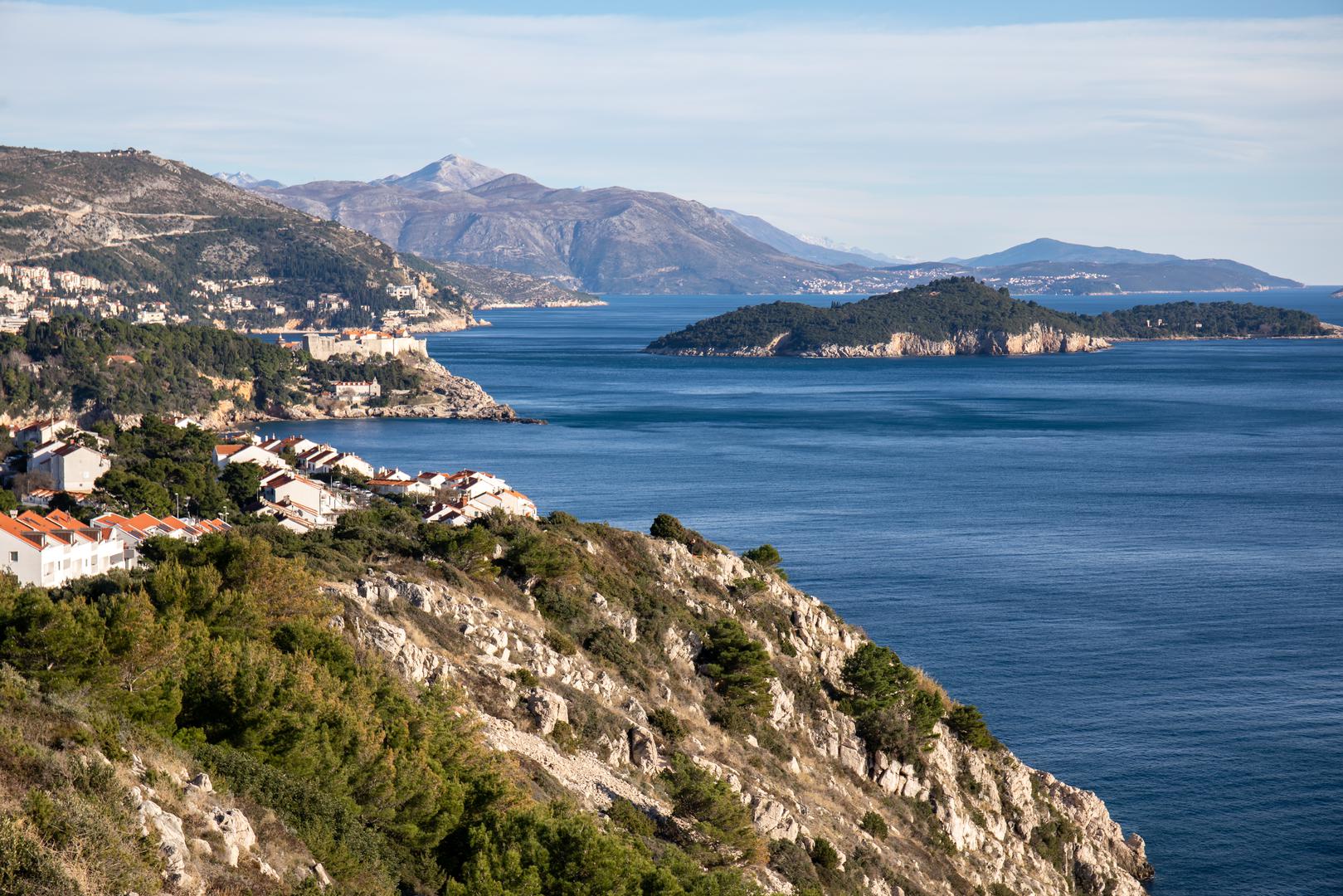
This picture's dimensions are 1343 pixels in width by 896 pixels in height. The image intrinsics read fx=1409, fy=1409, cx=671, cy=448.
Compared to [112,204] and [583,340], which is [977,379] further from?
[112,204]

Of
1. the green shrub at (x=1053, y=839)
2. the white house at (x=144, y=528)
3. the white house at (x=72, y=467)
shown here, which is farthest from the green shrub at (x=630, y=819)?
the white house at (x=72, y=467)

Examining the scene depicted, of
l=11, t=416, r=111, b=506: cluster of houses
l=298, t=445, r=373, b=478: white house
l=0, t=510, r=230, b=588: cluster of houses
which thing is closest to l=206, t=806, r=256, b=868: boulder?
l=0, t=510, r=230, b=588: cluster of houses

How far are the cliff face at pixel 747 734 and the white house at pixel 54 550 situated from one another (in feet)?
30.9

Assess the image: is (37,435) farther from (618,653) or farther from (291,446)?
(618,653)

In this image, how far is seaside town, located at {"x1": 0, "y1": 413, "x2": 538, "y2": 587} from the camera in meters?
29.6

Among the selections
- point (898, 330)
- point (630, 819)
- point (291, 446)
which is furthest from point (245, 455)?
point (898, 330)

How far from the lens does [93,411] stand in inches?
3342

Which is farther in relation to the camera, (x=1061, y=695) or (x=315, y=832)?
(x=1061, y=695)

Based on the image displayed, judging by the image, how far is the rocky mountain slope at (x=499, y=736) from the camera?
1205 centimetres

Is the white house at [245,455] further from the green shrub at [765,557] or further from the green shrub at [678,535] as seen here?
the green shrub at [765,557]

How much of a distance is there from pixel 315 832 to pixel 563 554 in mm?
14046

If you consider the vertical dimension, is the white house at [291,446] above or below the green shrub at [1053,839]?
above

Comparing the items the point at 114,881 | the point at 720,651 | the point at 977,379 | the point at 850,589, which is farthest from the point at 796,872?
the point at 977,379

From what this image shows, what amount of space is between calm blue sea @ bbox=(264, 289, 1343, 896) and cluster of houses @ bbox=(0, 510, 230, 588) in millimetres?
19550
